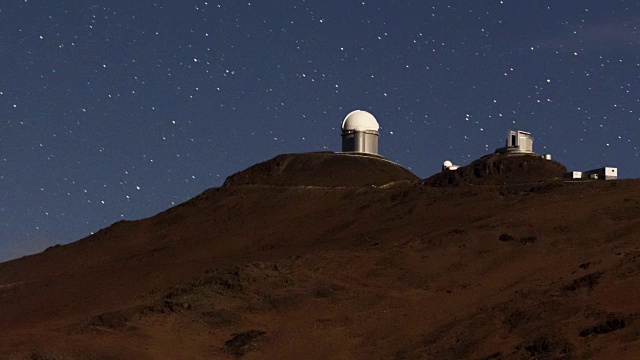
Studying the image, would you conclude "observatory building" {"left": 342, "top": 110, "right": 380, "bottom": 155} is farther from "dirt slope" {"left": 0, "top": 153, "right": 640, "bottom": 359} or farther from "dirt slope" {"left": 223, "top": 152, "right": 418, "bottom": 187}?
"dirt slope" {"left": 0, "top": 153, "right": 640, "bottom": 359}

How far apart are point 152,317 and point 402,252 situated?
14816 mm

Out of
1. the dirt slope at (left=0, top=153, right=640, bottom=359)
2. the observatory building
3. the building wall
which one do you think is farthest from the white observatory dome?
the dirt slope at (left=0, top=153, right=640, bottom=359)

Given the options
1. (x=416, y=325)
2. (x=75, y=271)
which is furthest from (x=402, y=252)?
(x=75, y=271)

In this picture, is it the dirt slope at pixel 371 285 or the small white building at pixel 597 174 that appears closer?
the dirt slope at pixel 371 285

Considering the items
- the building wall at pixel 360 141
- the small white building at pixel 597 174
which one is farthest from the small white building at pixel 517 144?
the building wall at pixel 360 141

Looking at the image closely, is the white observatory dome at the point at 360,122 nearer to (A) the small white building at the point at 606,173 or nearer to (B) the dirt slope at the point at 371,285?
(B) the dirt slope at the point at 371,285

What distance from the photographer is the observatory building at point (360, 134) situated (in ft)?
313

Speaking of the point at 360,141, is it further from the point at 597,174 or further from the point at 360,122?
the point at 597,174

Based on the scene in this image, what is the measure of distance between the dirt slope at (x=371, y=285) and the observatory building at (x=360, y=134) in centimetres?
1763

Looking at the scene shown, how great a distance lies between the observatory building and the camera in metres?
95.2

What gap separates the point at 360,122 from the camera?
9588 cm

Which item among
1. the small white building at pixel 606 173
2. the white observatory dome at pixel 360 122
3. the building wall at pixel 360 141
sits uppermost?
the white observatory dome at pixel 360 122

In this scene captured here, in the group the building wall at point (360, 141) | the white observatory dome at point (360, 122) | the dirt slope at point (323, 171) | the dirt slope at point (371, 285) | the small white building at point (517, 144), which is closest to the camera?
the dirt slope at point (371, 285)

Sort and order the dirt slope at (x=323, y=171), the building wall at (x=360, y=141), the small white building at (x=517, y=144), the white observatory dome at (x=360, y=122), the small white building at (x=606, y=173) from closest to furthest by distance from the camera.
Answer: the small white building at (x=606, y=173) < the small white building at (x=517, y=144) < the dirt slope at (x=323, y=171) < the building wall at (x=360, y=141) < the white observatory dome at (x=360, y=122)
